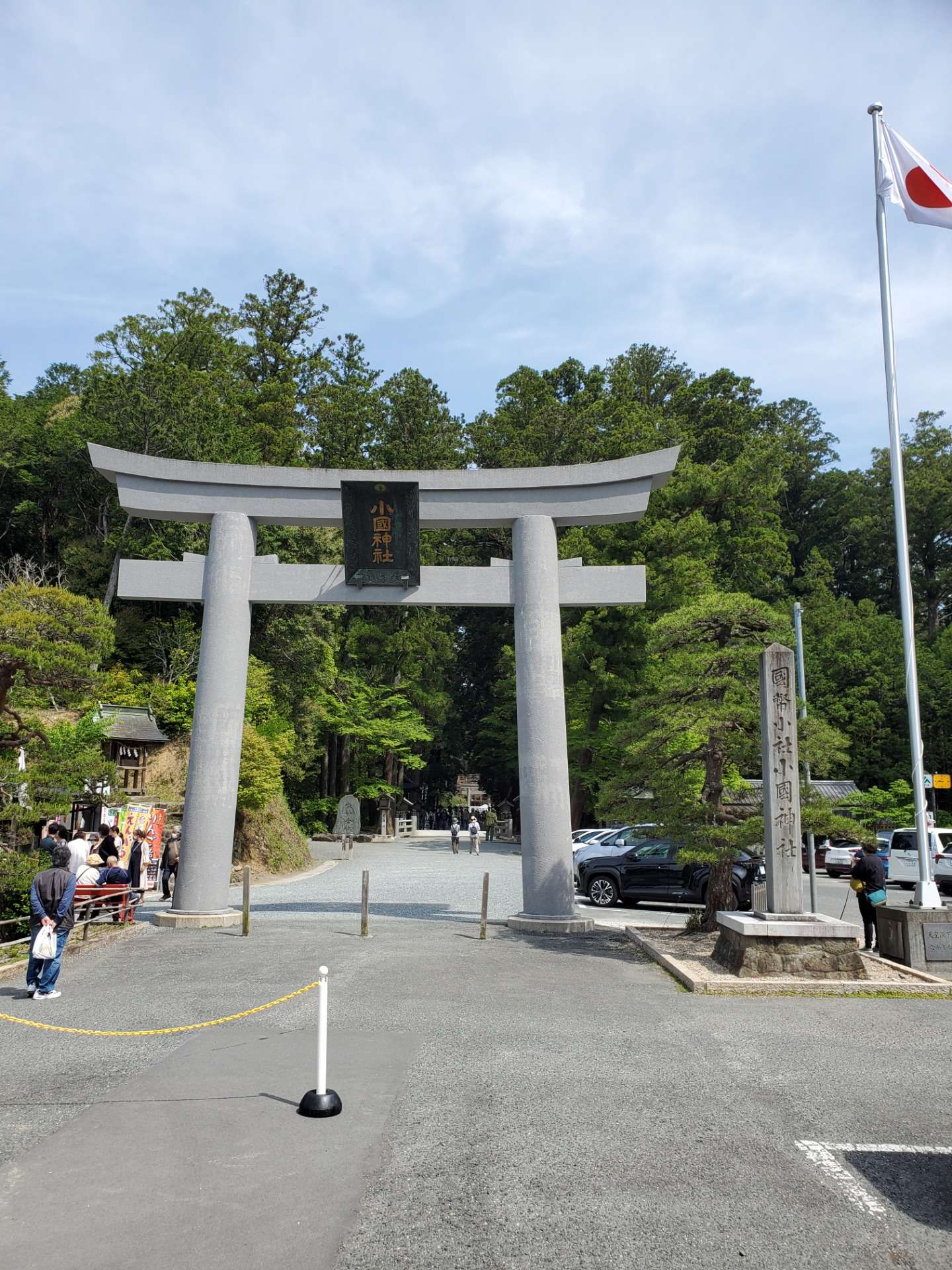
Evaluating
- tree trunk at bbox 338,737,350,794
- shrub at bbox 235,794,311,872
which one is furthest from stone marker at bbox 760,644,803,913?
tree trunk at bbox 338,737,350,794

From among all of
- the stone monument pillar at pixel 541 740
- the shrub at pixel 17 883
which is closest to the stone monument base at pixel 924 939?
the stone monument pillar at pixel 541 740

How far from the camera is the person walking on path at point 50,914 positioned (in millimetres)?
9984

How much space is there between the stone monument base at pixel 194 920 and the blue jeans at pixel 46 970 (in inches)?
204

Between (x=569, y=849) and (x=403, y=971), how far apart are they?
5227mm

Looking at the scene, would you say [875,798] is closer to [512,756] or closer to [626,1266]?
[512,756]

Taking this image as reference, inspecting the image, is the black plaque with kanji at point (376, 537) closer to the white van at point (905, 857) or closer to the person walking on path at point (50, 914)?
the person walking on path at point (50, 914)

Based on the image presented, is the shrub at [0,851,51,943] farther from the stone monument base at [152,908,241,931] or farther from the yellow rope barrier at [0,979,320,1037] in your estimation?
the yellow rope barrier at [0,979,320,1037]

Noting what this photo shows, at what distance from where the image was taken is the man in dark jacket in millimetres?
13414

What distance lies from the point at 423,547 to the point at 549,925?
33.3 meters

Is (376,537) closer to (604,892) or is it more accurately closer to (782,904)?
(782,904)

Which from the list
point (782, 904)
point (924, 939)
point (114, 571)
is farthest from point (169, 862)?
point (114, 571)

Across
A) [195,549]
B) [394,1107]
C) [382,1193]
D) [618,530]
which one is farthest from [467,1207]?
[618,530]

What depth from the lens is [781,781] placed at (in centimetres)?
1198

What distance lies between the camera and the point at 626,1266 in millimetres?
4105
